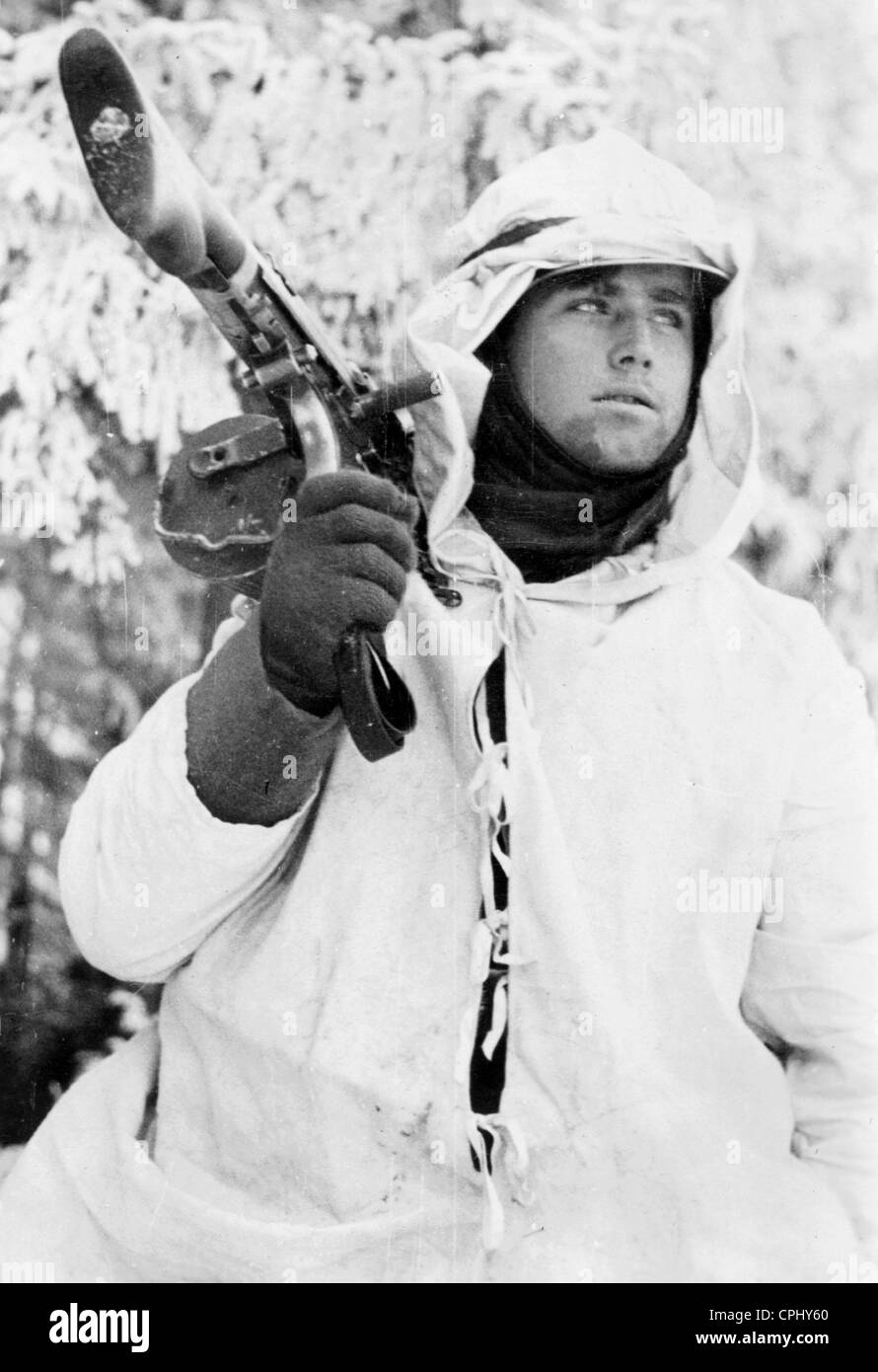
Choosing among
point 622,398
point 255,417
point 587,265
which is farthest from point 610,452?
point 255,417

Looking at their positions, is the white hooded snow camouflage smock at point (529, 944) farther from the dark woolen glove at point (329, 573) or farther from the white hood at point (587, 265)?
the dark woolen glove at point (329, 573)

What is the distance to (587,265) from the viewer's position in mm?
1645

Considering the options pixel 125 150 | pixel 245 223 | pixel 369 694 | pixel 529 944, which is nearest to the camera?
pixel 125 150

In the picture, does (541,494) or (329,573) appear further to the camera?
(541,494)

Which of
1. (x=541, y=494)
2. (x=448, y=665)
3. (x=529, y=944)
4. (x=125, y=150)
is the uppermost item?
(x=125, y=150)

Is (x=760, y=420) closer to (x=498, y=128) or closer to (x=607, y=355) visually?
(x=607, y=355)

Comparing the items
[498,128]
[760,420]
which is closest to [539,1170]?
[760,420]

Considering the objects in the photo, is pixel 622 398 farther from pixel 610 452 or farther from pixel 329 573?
pixel 329 573

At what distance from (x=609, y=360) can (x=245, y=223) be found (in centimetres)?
44

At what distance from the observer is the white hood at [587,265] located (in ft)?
5.40

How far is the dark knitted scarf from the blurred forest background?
0.17m

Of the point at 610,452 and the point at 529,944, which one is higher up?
the point at 610,452

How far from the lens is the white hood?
165 cm

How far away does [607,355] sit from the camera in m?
1.64
